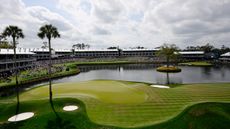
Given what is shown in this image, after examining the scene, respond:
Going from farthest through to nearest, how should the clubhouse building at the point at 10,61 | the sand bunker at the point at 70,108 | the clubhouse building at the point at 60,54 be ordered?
1. the clubhouse building at the point at 60,54
2. the clubhouse building at the point at 10,61
3. the sand bunker at the point at 70,108

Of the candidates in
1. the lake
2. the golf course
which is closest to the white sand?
the golf course

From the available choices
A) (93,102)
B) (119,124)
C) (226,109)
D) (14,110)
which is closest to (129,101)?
(93,102)

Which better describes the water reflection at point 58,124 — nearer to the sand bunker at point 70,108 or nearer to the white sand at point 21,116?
the sand bunker at point 70,108

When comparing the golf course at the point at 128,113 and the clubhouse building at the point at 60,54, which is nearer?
the golf course at the point at 128,113

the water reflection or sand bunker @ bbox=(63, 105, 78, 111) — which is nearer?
the water reflection

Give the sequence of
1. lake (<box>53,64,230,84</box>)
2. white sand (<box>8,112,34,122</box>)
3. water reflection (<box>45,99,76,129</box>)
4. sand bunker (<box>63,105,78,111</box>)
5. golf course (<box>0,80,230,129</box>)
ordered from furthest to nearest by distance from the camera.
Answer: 1. lake (<box>53,64,230,84</box>)
2. sand bunker (<box>63,105,78,111</box>)
3. white sand (<box>8,112,34,122</box>)
4. water reflection (<box>45,99,76,129</box>)
5. golf course (<box>0,80,230,129</box>)

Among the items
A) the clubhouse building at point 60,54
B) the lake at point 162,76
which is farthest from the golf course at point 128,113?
the clubhouse building at point 60,54

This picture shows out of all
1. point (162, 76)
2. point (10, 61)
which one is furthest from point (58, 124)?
point (10, 61)

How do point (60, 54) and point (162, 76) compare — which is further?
point (60, 54)

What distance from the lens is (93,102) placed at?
95.7 ft

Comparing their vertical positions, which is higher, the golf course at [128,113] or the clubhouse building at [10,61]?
the clubhouse building at [10,61]

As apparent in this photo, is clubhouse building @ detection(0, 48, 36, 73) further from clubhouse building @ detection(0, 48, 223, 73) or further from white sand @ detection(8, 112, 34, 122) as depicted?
white sand @ detection(8, 112, 34, 122)

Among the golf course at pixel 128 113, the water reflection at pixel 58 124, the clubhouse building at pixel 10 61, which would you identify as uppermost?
the clubhouse building at pixel 10 61

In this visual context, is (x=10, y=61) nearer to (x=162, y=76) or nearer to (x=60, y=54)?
(x=162, y=76)
